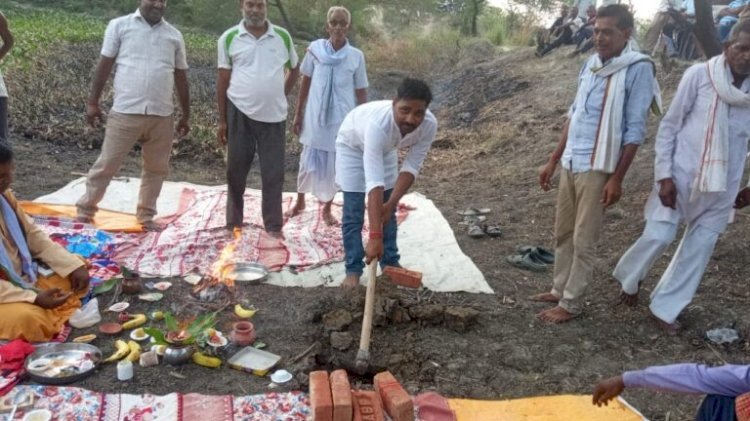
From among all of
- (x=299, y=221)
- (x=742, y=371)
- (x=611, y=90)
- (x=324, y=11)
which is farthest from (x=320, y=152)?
(x=324, y=11)

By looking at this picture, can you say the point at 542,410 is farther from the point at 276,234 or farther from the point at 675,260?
the point at 276,234

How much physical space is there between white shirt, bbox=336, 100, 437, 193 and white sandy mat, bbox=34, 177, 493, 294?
2.81ft

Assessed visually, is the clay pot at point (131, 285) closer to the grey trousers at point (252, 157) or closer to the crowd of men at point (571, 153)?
the crowd of men at point (571, 153)

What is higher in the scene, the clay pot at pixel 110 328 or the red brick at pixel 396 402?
the red brick at pixel 396 402

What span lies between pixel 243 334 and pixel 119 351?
676mm

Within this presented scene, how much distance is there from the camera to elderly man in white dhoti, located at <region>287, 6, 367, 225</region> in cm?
543

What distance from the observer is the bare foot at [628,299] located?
4166mm

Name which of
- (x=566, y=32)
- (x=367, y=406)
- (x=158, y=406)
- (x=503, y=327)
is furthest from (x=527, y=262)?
(x=566, y=32)

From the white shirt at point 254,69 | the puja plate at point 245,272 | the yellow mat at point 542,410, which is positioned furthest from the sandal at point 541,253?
the white shirt at point 254,69

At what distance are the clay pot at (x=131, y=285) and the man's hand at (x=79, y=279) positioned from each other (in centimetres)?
30

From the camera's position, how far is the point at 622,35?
11.6 feet

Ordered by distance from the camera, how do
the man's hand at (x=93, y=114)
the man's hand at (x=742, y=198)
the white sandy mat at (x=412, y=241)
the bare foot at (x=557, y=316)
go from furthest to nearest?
the man's hand at (x=93, y=114), the white sandy mat at (x=412, y=241), the bare foot at (x=557, y=316), the man's hand at (x=742, y=198)

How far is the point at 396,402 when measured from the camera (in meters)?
2.71

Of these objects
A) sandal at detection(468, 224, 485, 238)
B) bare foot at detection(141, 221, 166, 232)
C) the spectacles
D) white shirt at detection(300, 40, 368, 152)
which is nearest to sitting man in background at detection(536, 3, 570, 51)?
sandal at detection(468, 224, 485, 238)
